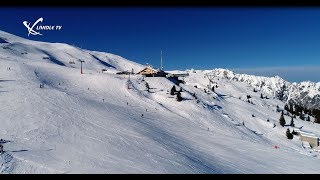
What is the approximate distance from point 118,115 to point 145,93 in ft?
58.6

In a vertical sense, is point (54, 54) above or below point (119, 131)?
above

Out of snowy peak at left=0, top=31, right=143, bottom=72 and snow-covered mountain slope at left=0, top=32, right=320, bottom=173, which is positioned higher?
snowy peak at left=0, top=31, right=143, bottom=72

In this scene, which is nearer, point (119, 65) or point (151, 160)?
point (151, 160)

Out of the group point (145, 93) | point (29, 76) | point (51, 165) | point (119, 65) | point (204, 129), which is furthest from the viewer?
point (119, 65)

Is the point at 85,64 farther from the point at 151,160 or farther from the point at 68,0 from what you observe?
the point at 68,0

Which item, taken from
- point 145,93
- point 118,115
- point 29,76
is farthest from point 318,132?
point 29,76

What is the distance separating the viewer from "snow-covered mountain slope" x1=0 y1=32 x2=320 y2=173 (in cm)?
2006

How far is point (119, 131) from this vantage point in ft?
100

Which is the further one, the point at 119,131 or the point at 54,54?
the point at 54,54

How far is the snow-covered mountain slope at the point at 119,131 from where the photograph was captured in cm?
2006

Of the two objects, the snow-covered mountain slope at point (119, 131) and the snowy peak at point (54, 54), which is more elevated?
the snowy peak at point (54, 54)

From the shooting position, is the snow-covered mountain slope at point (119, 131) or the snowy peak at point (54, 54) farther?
the snowy peak at point (54, 54)

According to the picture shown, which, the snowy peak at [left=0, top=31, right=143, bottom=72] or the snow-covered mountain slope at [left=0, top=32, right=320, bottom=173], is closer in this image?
the snow-covered mountain slope at [left=0, top=32, right=320, bottom=173]
